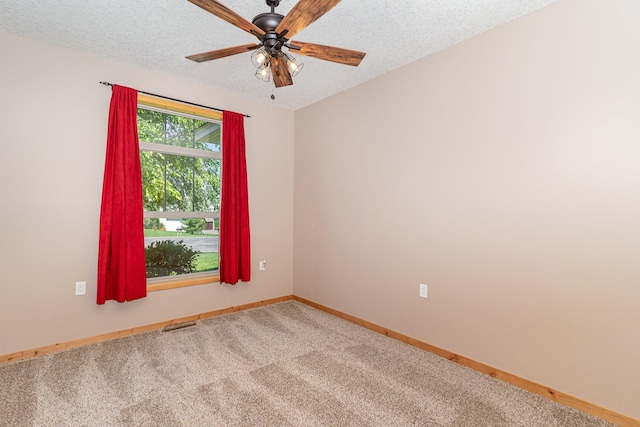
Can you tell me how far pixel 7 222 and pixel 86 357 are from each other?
4.21 feet

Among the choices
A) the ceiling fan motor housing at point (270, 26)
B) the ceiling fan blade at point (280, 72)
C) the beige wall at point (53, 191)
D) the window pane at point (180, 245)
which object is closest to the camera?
the ceiling fan motor housing at point (270, 26)

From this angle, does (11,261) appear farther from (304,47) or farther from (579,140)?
(579,140)

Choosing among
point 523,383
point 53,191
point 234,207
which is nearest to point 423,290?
point 523,383

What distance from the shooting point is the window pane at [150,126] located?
3.21 meters

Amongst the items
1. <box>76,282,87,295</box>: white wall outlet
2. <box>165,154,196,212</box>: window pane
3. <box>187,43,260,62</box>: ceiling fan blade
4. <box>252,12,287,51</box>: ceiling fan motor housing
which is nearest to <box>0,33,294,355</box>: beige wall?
<box>76,282,87,295</box>: white wall outlet

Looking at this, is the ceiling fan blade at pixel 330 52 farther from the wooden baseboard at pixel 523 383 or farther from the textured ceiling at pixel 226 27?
the wooden baseboard at pixel 523 383

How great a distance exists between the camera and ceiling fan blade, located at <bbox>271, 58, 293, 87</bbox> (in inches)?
80.1

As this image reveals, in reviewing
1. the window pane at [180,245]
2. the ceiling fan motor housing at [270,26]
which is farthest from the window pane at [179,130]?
the ceiling fan motor housing at [270,26]

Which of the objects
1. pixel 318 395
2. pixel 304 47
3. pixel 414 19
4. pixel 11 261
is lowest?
pixel 318 395

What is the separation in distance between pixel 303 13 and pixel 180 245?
2.87 metres

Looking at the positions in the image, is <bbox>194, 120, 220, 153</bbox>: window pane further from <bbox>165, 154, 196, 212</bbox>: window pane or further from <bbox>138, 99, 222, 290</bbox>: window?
<bbox>165, 154, 196, 212</bbox>: window pane

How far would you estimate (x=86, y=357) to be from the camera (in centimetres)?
258

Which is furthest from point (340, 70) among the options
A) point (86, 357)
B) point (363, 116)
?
point (86, 357)

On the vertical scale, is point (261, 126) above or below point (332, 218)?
above
